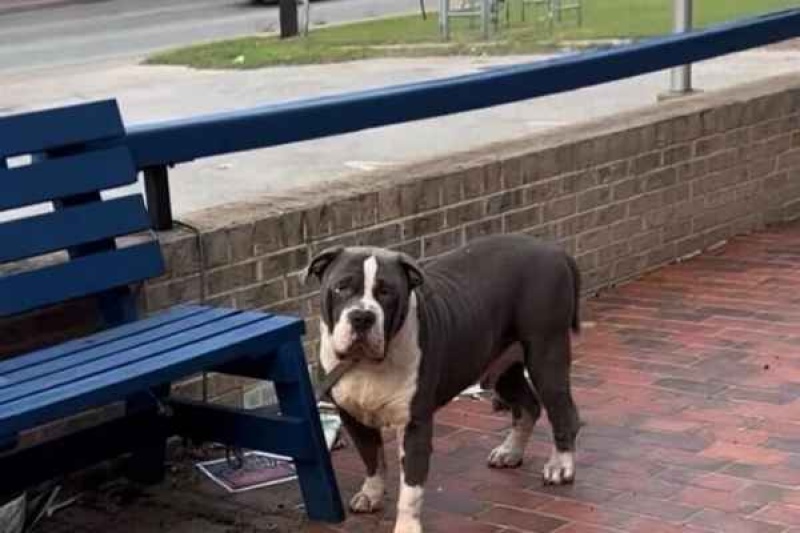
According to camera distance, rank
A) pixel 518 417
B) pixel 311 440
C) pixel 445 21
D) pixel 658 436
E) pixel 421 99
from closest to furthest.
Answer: pixel 311 440
pixel 518 417
pixel 658 436
pixel 421 99
pixel 445 21

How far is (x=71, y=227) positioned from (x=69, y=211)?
5 centimetres

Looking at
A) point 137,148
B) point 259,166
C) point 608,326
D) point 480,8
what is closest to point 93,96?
point 259,166

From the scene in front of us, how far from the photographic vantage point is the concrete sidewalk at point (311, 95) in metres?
10.8

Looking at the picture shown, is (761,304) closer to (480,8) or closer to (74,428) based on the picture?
(74,428)

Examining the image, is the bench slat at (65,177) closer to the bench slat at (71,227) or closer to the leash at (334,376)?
the bench slat at (71,227)

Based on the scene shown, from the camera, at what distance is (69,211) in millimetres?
4652

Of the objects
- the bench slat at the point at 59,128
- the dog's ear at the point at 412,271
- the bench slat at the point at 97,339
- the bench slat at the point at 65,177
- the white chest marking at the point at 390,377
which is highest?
the bench slat at the point at 59,128

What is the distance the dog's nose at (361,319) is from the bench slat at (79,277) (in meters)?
0.96

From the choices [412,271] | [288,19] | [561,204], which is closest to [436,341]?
[412,271]

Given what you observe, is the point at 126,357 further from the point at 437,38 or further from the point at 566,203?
the point at 437,38

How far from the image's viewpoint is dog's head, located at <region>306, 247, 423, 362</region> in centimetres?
412

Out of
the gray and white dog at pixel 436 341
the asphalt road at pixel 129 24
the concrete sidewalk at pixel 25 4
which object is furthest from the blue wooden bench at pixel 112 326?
the concrete sidewalk at pixel 25 4

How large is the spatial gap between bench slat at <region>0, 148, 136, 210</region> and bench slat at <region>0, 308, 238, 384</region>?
504 mm

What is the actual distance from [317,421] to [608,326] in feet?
8.37
